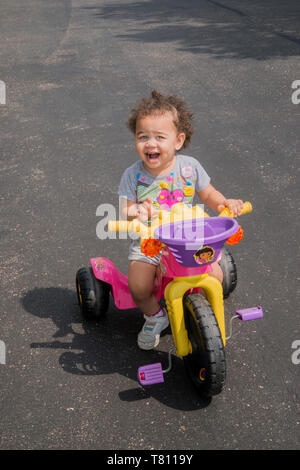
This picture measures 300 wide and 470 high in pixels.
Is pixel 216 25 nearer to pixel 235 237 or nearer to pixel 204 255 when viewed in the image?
pixel 235 237

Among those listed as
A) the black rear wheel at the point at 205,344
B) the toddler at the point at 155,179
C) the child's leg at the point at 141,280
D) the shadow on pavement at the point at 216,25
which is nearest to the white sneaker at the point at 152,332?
the toddler at the point at 155,179

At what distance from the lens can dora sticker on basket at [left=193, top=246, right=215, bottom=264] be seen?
7.49 feet

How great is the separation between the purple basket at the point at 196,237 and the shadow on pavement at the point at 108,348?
0.72m

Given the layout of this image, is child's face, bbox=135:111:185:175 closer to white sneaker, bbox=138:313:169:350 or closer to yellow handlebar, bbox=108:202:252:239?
yellow handlebar, bbox=108:202:252:239

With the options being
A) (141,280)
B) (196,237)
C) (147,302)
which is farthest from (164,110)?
(147,302)

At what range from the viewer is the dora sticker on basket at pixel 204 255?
2282 millimetres

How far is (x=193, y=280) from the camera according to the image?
2.44 meters

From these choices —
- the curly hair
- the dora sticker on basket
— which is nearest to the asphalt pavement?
the dora sticker on basket

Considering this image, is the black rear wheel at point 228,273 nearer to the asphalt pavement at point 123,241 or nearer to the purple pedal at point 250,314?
the asphalt pavement at point 123,241

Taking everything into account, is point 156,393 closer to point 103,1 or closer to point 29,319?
point 29,319

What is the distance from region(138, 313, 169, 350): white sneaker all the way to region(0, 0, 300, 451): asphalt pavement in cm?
6

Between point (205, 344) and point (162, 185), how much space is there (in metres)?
0.93

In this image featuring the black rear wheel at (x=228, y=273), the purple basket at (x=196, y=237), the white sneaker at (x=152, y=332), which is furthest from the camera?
the black rear wheel at (x=228, y=273)

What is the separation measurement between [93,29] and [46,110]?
16.5 ft
